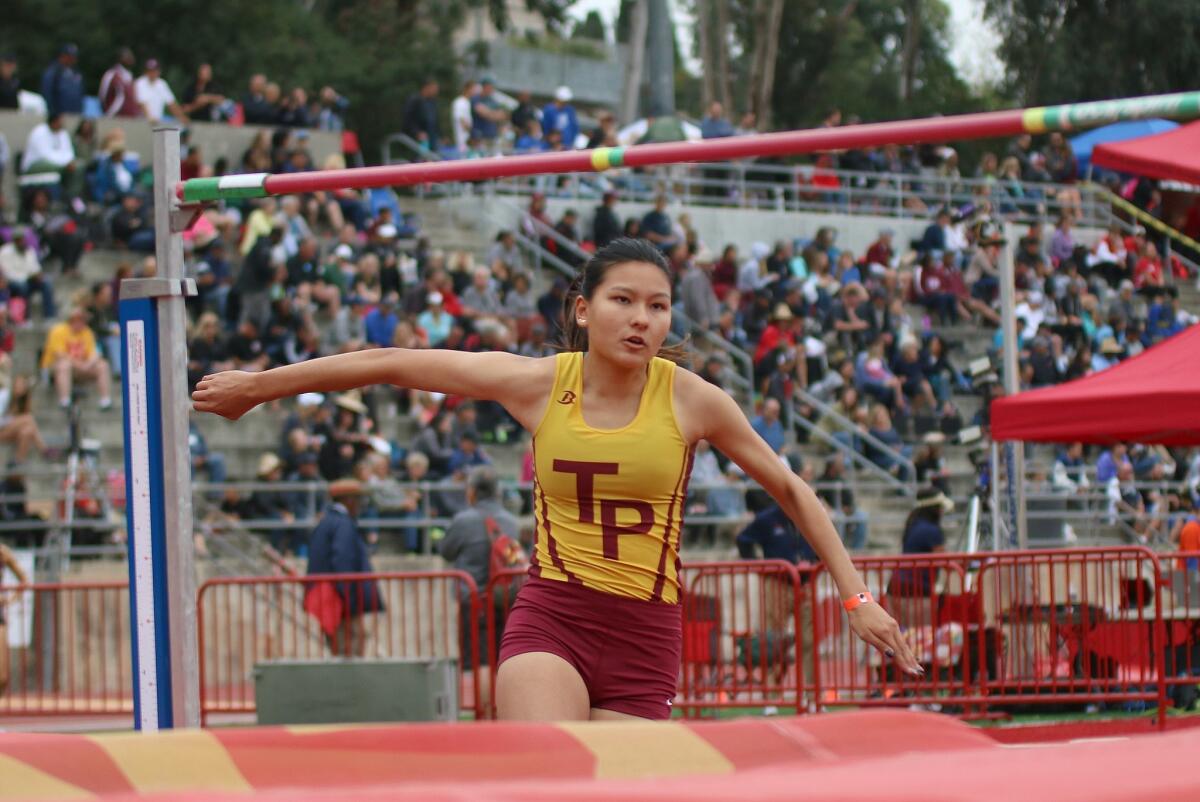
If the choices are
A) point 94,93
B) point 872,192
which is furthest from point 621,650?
point 94,93

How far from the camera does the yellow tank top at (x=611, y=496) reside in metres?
4.97

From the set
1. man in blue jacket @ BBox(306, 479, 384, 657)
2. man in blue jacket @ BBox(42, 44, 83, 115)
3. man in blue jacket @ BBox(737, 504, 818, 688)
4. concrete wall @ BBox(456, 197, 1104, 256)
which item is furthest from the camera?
concrete wall @ BBox(456, 197, 1104, 256)

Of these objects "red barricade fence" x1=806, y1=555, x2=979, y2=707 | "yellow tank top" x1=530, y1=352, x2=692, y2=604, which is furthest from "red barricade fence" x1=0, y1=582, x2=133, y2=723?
"yellow tank top" x1=530, y1=352, x2=692, y2=604

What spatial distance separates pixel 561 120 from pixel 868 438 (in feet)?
22.1

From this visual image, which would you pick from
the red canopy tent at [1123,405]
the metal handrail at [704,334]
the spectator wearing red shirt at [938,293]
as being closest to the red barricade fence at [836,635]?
the red canopy tent at [1123,405]

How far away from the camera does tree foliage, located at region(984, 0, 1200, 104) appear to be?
123 ft

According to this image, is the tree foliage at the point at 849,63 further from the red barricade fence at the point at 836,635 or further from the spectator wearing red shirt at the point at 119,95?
the red barricade fence at the point at 836,635

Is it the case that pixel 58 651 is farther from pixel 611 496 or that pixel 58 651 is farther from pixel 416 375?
pixel 611 496

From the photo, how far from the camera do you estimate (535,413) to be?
513 centimetres

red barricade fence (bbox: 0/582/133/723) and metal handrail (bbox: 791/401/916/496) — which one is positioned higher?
metal handrail (bbox: 791/401/916/496)

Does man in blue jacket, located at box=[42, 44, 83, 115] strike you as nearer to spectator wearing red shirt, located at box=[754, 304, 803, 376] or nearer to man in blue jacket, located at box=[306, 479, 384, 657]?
spectator wearing red shirt, located at box=[754, 304, 803, 376]

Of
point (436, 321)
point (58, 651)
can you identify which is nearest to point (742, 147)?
point (58, 651)

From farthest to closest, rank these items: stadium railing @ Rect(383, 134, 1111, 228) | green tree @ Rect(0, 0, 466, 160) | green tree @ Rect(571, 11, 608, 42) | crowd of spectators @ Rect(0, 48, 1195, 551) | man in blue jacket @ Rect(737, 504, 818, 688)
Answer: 1. green tree @ Rect(571, 11, 608, 42)
2. green tree @ Rect(0, 0, 466, 160)
3. stadium railing @ Rect(383, 134, 1111, 228)
4. crowd of spectators @ Rect(0, 48, 1195, 551)
5. man in blue jacket @ Rect(737, 504, 818, 688)

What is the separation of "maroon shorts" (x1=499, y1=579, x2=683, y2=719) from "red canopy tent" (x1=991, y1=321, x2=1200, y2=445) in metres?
6.38
